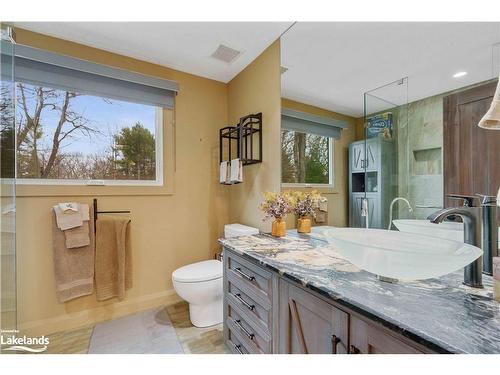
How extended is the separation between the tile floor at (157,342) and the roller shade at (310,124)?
1611 mm

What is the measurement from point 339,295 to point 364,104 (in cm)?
106

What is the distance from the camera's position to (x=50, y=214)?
1.83m

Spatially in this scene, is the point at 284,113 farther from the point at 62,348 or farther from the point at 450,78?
the point at 62,348

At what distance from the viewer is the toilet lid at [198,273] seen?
1774 millimetres

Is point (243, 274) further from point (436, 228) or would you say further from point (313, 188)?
point (436, 228)

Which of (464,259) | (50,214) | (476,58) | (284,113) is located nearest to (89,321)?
(50,214)

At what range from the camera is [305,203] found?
174 centimetres

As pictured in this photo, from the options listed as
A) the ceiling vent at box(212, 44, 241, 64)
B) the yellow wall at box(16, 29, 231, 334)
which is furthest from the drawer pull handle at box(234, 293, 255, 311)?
the ceiling vent at box(212, 44, 241, 64)

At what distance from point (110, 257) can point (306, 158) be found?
184cm

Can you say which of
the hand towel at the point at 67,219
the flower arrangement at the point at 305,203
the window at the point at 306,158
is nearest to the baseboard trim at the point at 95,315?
the hand towel at the point at 67,219

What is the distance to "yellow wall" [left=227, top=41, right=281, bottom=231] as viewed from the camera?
1.95 metres

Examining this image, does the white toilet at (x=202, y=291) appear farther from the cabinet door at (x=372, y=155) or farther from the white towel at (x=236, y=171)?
the cabinet door at (x=372, y=155)

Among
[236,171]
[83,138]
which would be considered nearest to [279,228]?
[236,171]

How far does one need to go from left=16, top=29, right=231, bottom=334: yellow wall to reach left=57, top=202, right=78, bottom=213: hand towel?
0.09 m
